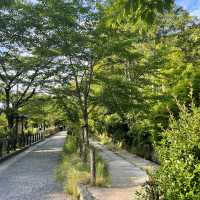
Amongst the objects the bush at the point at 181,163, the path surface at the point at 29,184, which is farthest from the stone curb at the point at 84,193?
the bush at the point at 181,163

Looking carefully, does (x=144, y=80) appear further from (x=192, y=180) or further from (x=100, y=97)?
(x=192, y=180)

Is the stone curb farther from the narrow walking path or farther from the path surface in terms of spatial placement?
the path surface

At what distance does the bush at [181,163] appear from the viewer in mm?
5059

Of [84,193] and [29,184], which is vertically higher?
[84,193]

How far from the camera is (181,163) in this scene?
17.0 ft

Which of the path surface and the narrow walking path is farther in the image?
the path surface

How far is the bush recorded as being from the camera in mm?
5059

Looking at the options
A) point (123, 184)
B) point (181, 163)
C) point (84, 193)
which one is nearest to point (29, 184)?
point (123, 184)

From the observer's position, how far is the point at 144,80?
20.0 meters

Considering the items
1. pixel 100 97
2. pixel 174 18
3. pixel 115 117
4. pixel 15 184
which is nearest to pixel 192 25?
pixel 174 18

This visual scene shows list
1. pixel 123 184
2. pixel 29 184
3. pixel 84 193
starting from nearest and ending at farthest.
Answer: pixel 84 193
pixel 123 184
pixel 29 184

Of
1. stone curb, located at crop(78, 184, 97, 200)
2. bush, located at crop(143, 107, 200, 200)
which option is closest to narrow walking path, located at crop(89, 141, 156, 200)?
stone curb, located at crop(78, 184, 97, 200)

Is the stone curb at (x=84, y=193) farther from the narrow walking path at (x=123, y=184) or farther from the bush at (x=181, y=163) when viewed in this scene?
the bush at (x=181, y=163)

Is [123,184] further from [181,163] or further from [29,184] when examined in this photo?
[181,163]
